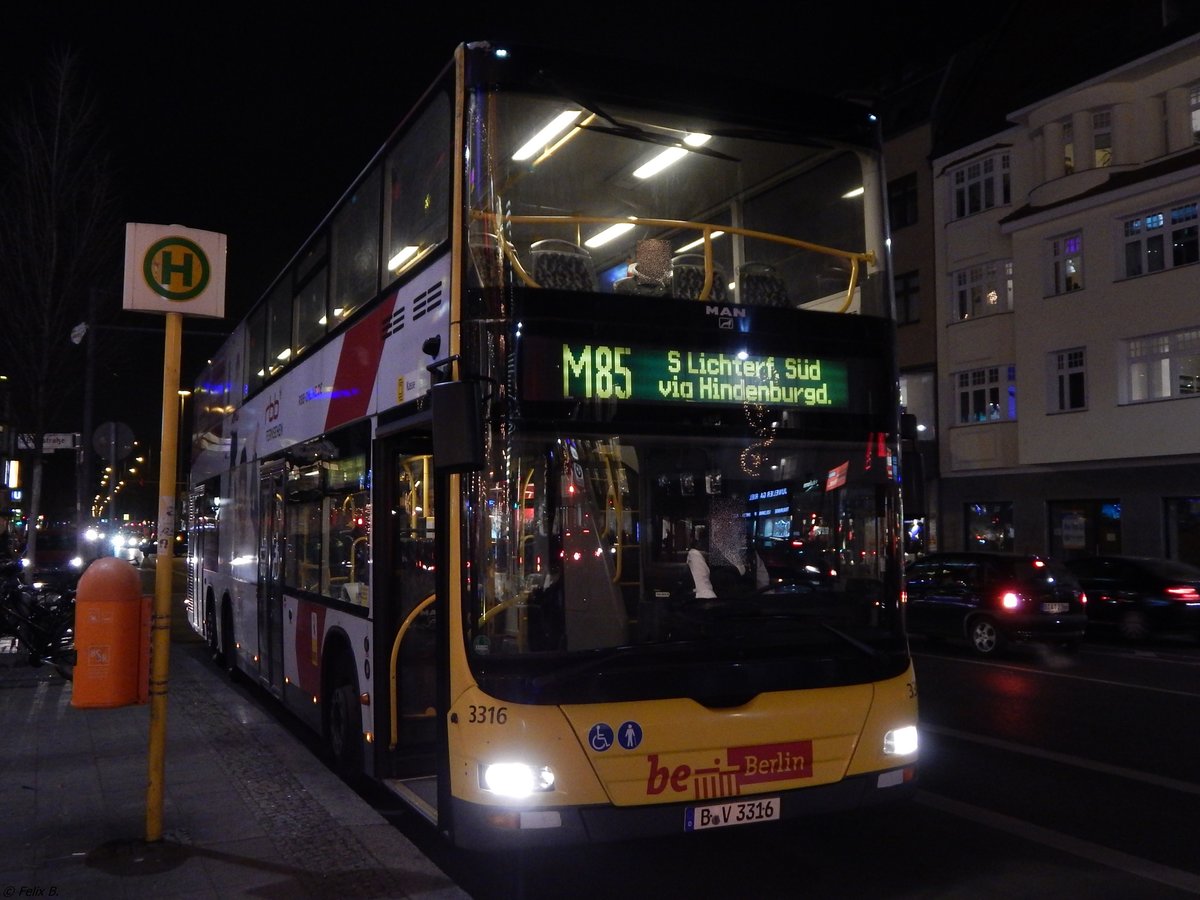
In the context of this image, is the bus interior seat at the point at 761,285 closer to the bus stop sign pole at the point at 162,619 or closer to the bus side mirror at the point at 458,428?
the bus side mirror at the point at 458,428

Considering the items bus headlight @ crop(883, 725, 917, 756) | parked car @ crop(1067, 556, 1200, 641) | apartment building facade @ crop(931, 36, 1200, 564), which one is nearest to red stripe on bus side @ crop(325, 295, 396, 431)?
bus headlight @ crop(883, 725, 917, 756)

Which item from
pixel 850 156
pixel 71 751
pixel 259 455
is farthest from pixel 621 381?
pixel 259 455

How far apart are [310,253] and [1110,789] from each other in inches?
299

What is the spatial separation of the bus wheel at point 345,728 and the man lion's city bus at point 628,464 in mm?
264

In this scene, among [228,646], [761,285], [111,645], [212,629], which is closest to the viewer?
[111,645]

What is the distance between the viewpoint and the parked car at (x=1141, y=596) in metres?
19.0

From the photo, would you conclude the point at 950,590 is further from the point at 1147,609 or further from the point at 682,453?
the point at 682,453

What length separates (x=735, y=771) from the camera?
5438mm

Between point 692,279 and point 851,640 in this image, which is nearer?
point 851,640

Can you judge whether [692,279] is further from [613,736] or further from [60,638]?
[60,638]

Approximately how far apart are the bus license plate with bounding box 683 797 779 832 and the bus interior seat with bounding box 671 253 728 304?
2.56m

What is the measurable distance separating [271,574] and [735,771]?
6.20m

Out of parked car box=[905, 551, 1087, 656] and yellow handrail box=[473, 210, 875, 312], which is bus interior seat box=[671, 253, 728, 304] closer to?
yellow handrail box=[473, 210, 875, 312]

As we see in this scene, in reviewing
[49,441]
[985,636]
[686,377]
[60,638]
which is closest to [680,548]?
[686,377]
